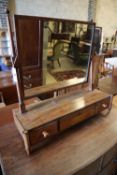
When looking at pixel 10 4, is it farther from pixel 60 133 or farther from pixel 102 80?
pixel 60 133

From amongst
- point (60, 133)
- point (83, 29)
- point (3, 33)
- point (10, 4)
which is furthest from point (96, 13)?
point (60, 133)

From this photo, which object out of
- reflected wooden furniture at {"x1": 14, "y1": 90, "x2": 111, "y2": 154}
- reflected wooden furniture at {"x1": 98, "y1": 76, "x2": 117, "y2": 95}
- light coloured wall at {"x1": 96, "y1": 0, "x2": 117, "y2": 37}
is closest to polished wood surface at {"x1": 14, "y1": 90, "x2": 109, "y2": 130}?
reflected wooden furniture at {"x1": 14, "y1": 90, "x2": 111, "y2": 154}

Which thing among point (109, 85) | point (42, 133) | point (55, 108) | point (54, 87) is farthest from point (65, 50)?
point (109, 85)

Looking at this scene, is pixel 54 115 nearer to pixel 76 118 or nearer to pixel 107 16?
pixel 76 118

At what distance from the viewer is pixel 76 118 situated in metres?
0.88

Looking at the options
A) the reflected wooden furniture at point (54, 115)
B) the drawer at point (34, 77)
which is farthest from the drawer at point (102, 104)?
the drawer at point (34, 77)

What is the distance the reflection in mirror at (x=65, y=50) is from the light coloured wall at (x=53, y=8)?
320 cm

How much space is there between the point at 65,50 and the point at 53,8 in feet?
12.0

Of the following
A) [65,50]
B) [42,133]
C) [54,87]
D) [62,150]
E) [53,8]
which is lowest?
[62,150]

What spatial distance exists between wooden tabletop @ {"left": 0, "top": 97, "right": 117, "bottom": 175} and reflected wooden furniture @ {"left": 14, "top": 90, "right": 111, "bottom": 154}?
0.20ft

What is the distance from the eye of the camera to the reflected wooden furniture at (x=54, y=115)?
729mm

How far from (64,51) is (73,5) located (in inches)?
161

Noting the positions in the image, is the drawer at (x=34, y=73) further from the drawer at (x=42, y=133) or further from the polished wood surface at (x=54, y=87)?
the drawer at (x=42, y=133)

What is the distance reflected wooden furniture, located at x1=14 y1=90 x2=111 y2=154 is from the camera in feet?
2.39
